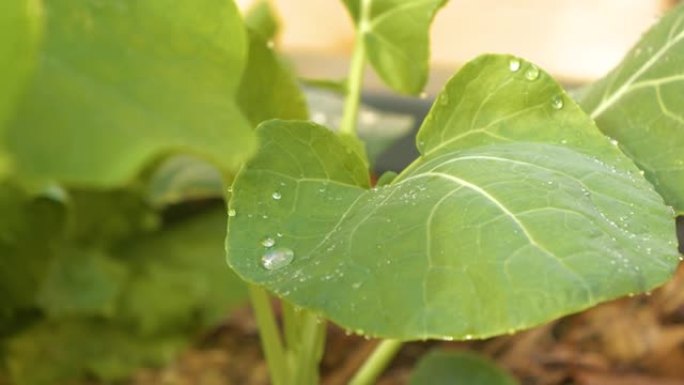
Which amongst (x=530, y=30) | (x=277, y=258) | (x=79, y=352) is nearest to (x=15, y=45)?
(x=277, y=258)

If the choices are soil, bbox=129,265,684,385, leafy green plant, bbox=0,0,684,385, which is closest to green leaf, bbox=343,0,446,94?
leafy green plant, bbox=0,0,684,385

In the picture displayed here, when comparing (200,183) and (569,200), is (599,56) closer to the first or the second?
(200,183)

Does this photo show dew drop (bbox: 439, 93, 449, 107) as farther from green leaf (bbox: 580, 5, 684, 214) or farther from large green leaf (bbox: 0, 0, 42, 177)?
large green leaf (bbox: 0, 0, 42, 177)

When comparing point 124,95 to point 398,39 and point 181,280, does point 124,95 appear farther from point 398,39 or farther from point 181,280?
point 181,280

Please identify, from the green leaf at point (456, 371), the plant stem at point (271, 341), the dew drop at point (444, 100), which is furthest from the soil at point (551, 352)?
the dew drop at point (444, 100)

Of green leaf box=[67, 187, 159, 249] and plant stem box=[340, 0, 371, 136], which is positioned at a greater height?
plant stem box=[340, 0, 371, 136]

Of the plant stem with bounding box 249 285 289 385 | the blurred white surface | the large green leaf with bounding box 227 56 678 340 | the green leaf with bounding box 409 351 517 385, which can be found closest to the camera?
the large green leaf with bounding box 227 56 678 340
